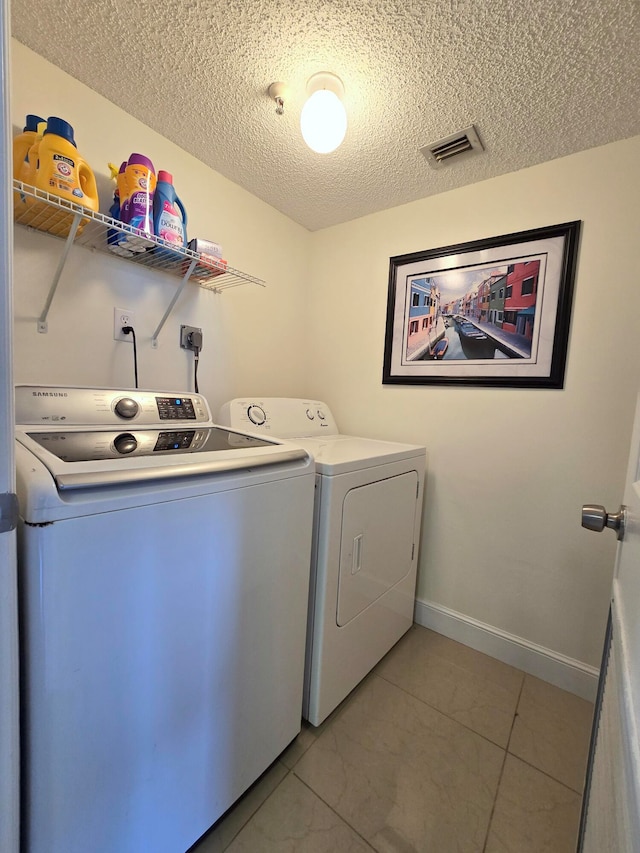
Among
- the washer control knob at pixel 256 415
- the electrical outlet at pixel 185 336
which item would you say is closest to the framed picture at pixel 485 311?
the washer control knob at pixel 256 415

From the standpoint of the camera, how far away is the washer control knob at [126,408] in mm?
1129

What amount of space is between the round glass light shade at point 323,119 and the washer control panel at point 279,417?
40.3 inches

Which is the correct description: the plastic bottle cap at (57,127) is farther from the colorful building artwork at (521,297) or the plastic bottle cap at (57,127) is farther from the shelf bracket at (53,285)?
the colorful building artwork at (521,297)

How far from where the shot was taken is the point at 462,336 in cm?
172

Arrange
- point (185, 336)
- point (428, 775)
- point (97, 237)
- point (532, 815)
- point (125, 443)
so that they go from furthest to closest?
point (185, 336) < point (97, 237) < point (428, 775) < point (532, 815) < point (125, 443)

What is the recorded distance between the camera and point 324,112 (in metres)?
1.14

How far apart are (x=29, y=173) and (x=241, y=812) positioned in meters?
1.92

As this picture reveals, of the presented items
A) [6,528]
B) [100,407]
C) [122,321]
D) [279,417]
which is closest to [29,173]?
[122,321]

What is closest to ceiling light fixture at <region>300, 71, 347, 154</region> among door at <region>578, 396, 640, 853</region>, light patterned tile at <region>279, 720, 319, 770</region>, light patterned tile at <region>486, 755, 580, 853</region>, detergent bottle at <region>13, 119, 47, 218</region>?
detergent bottle at <region>13, 119, 47, 218</region>

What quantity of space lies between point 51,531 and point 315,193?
192 cm

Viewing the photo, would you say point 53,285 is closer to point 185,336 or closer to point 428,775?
point 185,336

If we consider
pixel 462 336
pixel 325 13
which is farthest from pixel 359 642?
pixel 325 13

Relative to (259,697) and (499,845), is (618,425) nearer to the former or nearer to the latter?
(499,845)

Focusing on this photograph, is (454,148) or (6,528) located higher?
(454,148)
